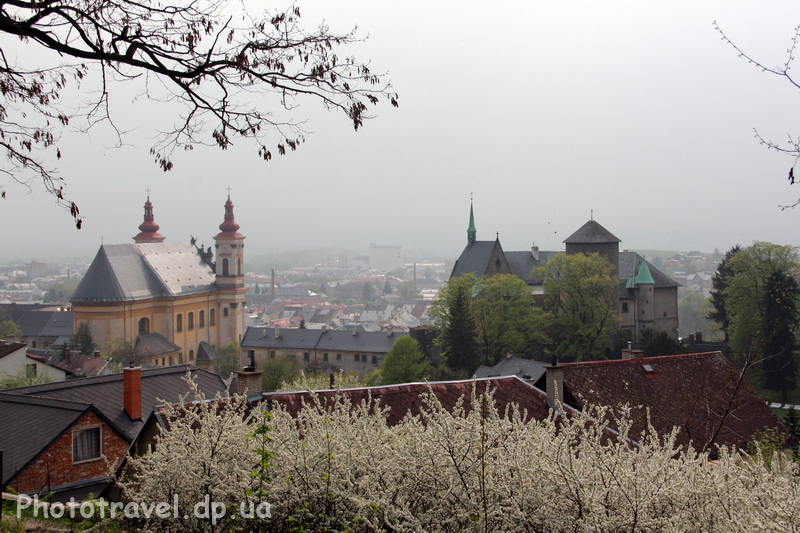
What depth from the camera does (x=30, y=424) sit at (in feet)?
61.0

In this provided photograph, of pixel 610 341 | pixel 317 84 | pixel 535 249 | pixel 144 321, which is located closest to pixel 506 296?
pixel 610 341

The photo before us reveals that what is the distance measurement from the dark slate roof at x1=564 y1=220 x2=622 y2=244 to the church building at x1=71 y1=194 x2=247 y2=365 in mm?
40622

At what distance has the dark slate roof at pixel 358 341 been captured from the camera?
71.5m

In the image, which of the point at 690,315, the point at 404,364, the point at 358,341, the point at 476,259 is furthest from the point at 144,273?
the point at 690,315

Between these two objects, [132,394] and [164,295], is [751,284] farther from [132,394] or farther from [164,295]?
[164,295]

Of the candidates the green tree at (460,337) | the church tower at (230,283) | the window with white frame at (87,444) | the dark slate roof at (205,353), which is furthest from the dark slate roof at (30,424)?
the church tower at (230,283)

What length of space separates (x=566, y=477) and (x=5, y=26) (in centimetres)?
573

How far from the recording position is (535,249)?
80062 mm

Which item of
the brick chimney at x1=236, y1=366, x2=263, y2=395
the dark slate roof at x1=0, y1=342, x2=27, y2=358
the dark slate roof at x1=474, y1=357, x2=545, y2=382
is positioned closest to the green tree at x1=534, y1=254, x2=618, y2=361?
the dark slate roof at x1=474, y1=357, x2=545, y2=382

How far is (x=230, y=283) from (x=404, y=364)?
4663 centimetres

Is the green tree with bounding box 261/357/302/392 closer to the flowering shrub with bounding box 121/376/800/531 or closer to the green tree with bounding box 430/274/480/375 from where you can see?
Result: the green tree with bounding box 430/274/480/375

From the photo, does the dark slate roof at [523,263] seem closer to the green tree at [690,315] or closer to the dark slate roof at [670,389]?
the dark slate roof at [670,389]

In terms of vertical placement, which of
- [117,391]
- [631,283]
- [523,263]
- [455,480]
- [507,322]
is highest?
[455,480]

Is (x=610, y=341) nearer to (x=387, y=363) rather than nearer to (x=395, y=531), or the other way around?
(x=387, y=363)
